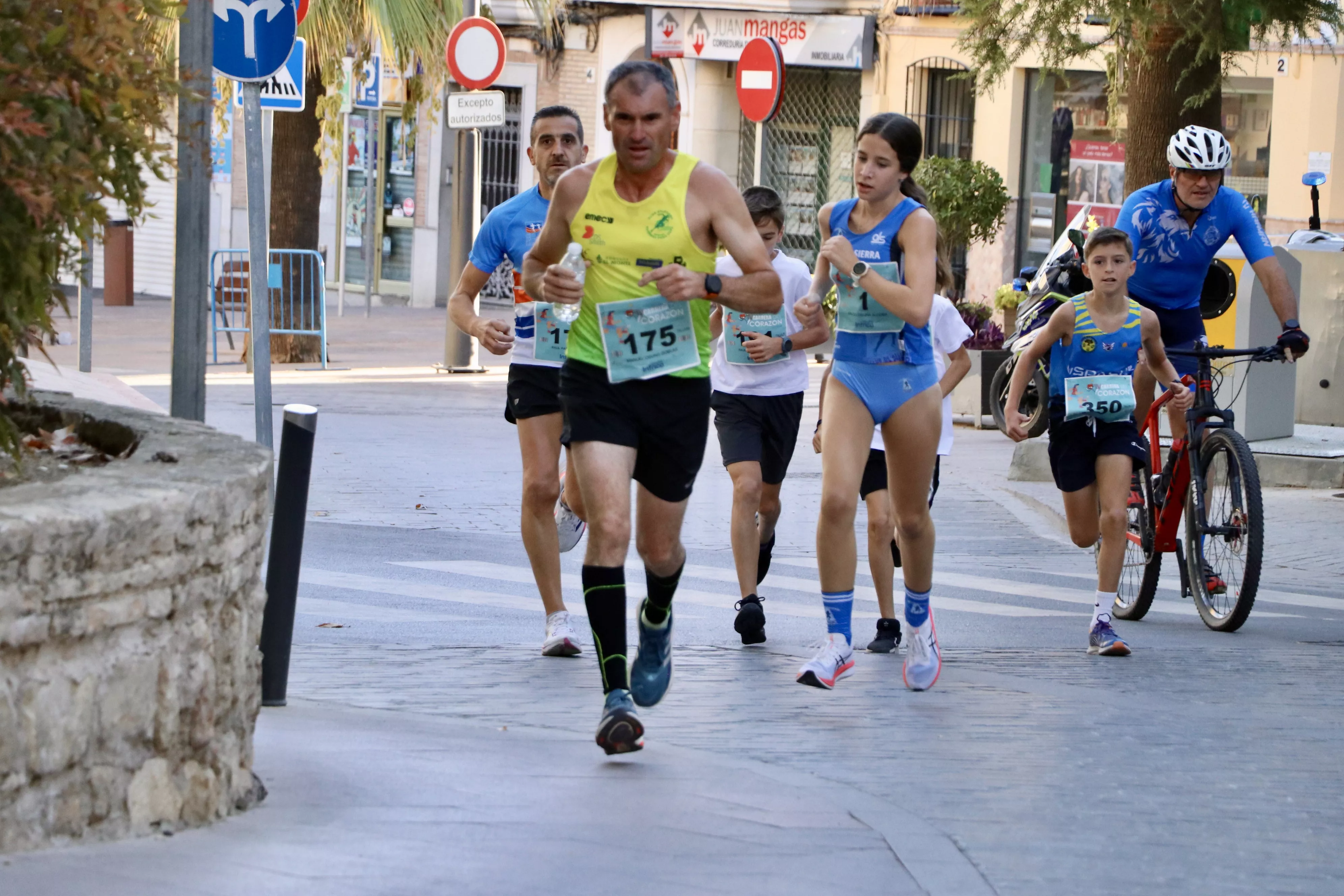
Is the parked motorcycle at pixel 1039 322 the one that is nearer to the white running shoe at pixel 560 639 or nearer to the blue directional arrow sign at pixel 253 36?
the white running shoe at pixel 560 639

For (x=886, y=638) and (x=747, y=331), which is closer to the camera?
(x=886, y=638)

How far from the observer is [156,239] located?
32.3m

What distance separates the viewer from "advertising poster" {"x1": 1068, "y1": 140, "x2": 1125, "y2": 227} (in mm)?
26328

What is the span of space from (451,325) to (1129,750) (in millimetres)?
15508

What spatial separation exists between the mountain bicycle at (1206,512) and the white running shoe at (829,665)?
167 cm

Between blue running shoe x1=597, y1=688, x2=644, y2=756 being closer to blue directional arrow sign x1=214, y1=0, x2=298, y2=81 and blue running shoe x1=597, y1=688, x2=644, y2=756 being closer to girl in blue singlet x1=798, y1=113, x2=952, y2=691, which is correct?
girl in blue singlet x1=798, y1=113, x2=952, y2=691

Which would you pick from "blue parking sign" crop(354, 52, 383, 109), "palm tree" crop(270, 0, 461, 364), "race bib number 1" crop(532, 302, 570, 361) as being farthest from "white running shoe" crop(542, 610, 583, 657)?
"blue parking sign" crop(354, 52, 383, 109)

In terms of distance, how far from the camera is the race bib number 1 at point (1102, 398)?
25.2 ft

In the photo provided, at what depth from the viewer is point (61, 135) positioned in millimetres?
4344

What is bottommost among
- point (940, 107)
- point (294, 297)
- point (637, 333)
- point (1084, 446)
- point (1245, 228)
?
point (1084, 446)

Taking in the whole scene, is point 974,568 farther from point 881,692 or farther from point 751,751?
point 751,751

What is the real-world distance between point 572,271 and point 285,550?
3.90 ft

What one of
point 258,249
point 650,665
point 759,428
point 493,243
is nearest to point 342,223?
point 258,249

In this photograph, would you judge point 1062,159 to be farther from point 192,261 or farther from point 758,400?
point 192,261
